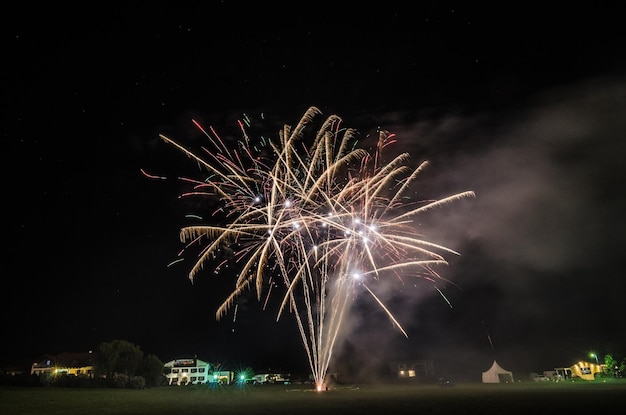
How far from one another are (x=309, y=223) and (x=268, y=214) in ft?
9.30

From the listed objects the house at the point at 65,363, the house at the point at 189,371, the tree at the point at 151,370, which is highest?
the tree at the point at 151,370

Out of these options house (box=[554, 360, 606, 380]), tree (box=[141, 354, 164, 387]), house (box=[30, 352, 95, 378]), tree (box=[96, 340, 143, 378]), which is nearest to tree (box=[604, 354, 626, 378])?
house (box=[554, 360, 606, 380])

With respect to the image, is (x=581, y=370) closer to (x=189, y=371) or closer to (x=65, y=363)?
(x=189, y=371)

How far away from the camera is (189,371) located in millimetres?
100938

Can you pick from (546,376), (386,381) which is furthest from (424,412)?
(546,376)

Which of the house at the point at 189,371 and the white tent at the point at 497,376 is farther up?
→ the white tent at the point at 497,376

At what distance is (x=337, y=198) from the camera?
24781 millimetres

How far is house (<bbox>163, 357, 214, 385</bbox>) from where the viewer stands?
9856 cm

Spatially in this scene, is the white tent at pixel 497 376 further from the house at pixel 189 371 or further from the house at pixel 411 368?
the house at pixel 189 371

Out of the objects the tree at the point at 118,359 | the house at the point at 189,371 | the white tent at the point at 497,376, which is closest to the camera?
the tree at the point at 118,359

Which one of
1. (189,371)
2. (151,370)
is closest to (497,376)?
(151,370)

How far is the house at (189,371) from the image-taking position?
98.6 meters

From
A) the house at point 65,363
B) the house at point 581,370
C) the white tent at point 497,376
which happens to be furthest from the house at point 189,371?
the house at point 581,370

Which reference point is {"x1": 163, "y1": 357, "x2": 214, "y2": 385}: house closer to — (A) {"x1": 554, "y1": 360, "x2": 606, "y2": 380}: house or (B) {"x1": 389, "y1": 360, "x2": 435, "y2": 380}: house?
(B) {"x1": 389, "y1": 360, "x2": 435, "y2": 380}: house
